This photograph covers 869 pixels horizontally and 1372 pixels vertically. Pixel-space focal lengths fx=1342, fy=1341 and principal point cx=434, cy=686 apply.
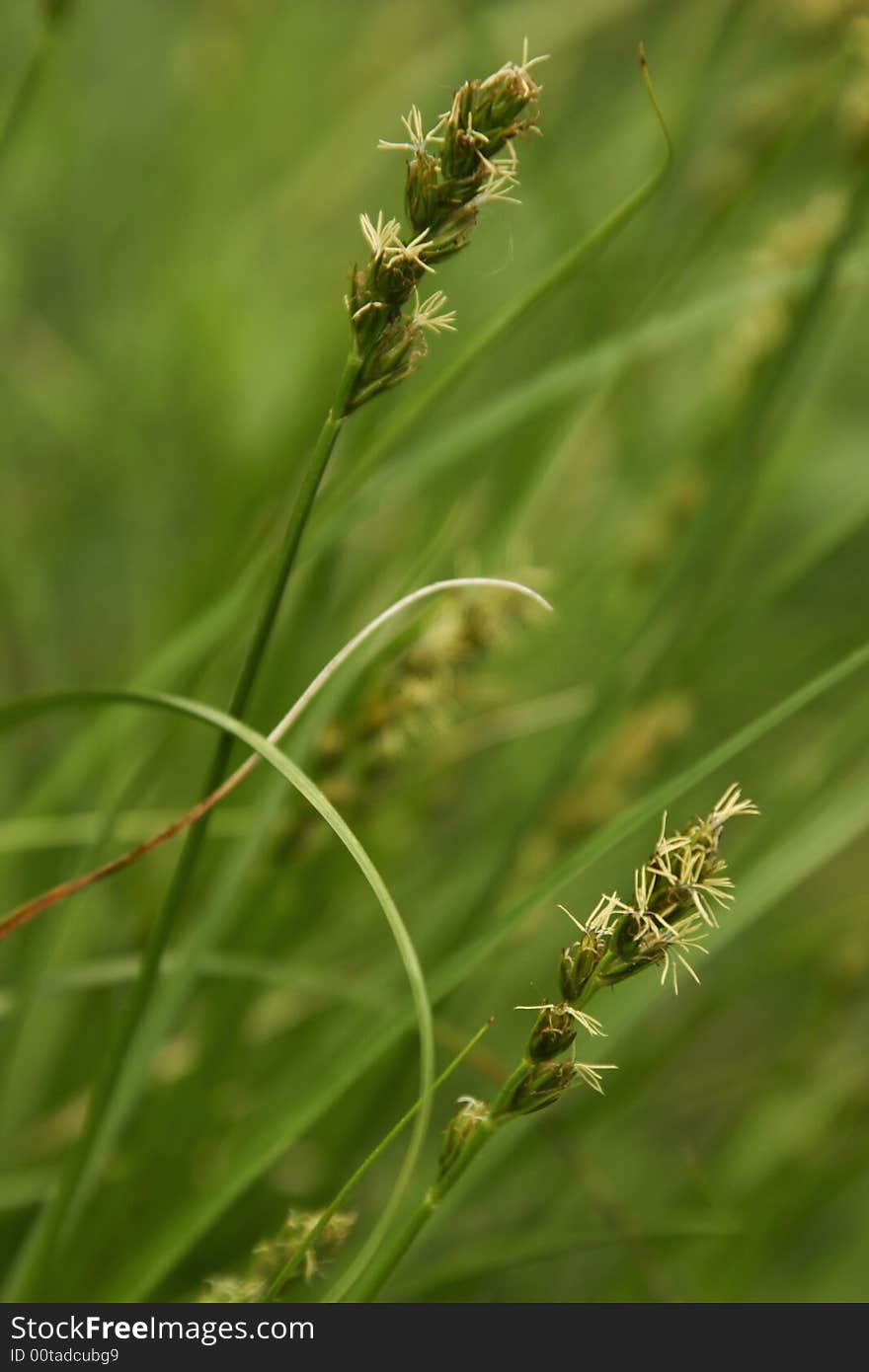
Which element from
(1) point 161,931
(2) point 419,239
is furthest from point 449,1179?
(2) point 419,239

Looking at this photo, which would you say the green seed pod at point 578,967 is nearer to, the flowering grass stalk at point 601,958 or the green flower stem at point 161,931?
the flowering grass stalk at point 601,958

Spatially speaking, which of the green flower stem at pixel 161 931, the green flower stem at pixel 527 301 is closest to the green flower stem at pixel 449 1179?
the green flower stem at pixel 161 931

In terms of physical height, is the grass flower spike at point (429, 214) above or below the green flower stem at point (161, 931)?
above

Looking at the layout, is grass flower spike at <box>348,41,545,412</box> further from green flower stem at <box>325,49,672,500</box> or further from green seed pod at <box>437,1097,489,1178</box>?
green seed pod at <box>437,1097,489,1178</box>

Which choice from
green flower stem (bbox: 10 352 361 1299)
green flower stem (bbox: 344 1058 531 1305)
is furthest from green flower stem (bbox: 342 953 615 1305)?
green flower stem (bbox: 10 352 361 1299)

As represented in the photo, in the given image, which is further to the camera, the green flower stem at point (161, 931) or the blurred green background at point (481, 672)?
the blurred green background at point (481, 672)
